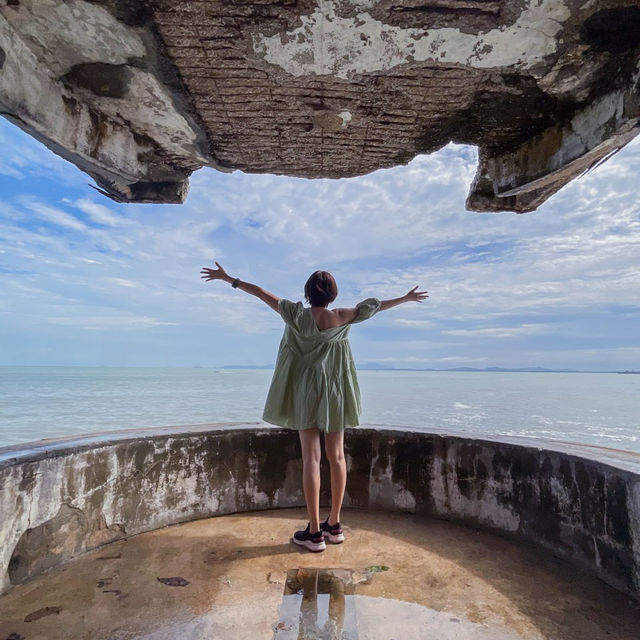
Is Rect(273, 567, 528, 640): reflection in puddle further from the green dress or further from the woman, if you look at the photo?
the green dress

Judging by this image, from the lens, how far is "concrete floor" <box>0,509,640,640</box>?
5.45 ft

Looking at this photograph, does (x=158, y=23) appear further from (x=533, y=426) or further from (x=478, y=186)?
(x=533, y=426)

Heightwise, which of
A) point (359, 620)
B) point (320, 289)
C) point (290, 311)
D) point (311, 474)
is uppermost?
point (320, 289)

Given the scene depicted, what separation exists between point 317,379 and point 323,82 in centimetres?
156

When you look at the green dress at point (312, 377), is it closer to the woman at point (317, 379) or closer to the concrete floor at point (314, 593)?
the woman at point (317, 379)

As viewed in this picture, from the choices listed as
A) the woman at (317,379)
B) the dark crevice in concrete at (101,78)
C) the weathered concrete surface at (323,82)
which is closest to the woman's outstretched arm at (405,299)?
the woman at (317,379)

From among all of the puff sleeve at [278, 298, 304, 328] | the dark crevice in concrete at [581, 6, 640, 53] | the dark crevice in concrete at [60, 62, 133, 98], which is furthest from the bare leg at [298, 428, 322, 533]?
the dark crevice in concrete at [581, 6, 640, 53]

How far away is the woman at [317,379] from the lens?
2488 millimetres

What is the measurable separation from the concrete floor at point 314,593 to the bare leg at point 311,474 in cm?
19

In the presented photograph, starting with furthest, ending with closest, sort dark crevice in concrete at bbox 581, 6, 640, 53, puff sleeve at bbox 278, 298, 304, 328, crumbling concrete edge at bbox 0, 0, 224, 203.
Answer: puff sleeve at bbox 278, 298, 304, 328
crumbling concrete edge at bbox 0, 0, 224, 203
dark crevice in concrete at bbox 581, 6, 640, 53

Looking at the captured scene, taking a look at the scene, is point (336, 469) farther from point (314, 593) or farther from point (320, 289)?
point (320, 289)

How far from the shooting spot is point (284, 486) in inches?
118

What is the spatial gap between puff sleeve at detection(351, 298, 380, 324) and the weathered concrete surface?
869mm

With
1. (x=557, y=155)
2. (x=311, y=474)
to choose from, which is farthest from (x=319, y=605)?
(x=557, y=155)
